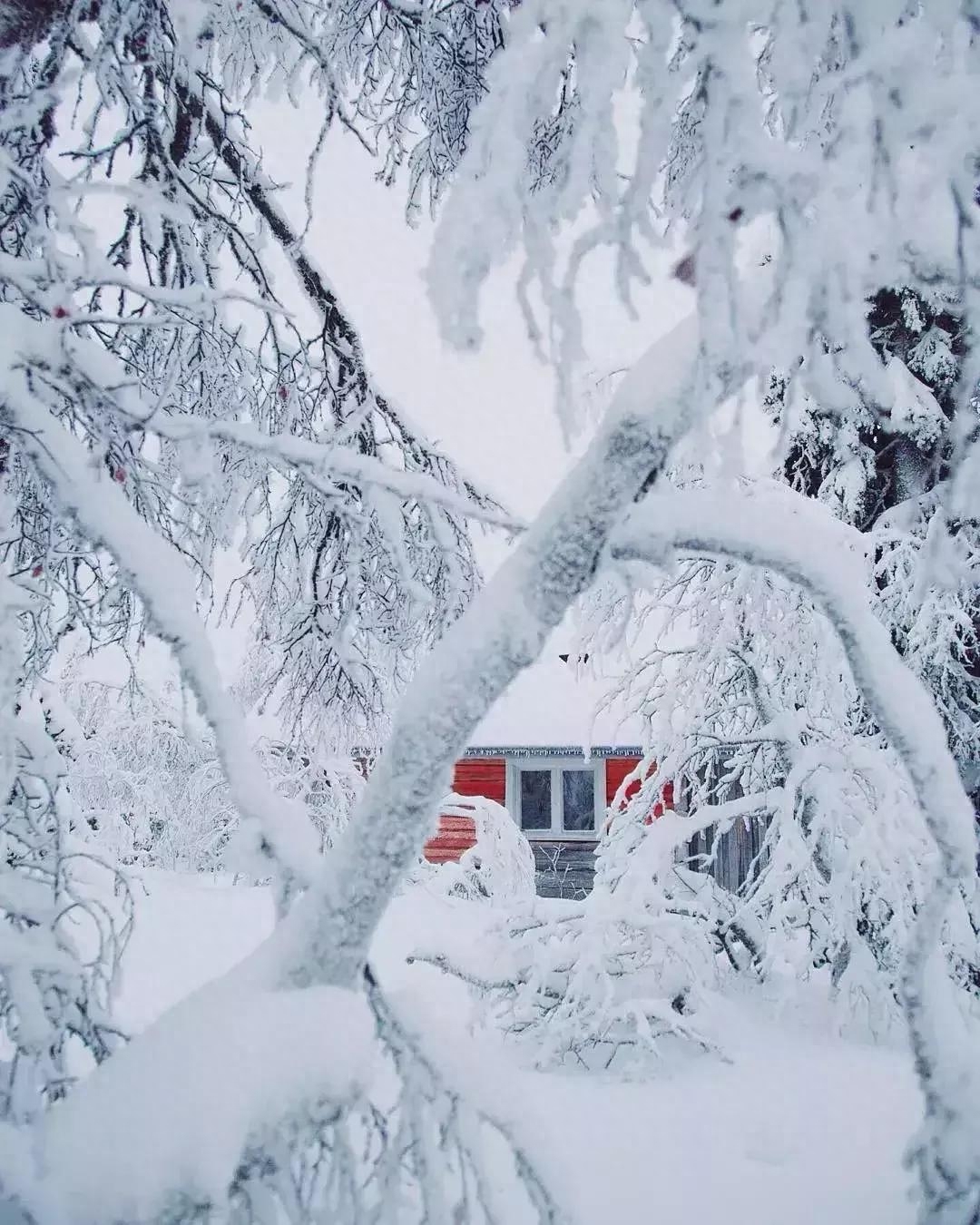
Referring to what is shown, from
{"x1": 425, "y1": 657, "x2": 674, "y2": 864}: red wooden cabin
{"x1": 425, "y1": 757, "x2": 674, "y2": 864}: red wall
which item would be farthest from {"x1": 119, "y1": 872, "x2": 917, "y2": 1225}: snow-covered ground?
{"x1": 425, "y1": 757, "x2": 674, "y2": 864}: red wall

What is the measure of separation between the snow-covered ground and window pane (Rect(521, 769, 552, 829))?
10.8 metres

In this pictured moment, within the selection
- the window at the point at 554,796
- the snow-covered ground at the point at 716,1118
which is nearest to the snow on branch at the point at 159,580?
the snow-covered ground at the point at 716,1118

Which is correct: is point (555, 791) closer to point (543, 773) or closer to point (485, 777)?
point (543, 773)

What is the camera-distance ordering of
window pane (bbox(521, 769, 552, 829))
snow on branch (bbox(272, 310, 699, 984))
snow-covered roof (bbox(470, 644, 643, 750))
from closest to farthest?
1. snow on branch (bbox(272, 310, 699, 984))
2. snow-covered roof (bbox(470, 644, 643, 750))
3. window pane (bbox(521, 769, 552, 829))

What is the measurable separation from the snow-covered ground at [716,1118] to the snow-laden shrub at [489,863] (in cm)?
227

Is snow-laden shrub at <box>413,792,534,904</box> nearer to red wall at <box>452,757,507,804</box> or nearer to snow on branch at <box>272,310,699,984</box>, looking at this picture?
snow on branch at <box>272,310,699,984</box>

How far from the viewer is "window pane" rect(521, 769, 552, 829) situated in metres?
16.6

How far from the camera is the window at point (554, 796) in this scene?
16.1 metres

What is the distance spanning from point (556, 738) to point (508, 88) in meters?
14.0

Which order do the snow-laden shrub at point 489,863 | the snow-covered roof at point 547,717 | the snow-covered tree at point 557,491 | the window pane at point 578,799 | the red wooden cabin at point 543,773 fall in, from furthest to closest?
the window pane at point 578,799, the red wooden cabin at point 543,773, the snow-covered roof at point 547,717, the snow-laden shrub at point 489,863, the snow-covered tree at point 557,491

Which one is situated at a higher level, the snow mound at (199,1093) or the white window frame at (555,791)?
the white window frame at (555,791)

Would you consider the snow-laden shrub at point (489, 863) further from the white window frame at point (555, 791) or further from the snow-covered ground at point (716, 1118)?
the white window frame at point (555, 791)

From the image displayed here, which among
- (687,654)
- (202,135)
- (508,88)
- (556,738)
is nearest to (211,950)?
(687,654)

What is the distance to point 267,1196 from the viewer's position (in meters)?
1.60
